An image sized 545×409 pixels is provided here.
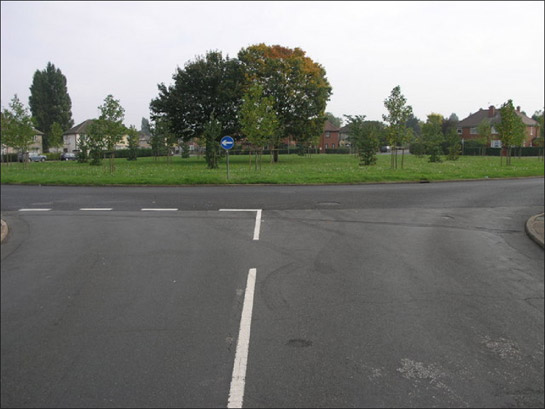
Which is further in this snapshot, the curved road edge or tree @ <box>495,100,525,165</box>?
tree @ <box>495,100,525,165</box>

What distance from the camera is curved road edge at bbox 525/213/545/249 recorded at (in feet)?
28.3

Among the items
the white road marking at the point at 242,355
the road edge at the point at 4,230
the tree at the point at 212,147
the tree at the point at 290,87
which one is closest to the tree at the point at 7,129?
the tree at the point at 212,147

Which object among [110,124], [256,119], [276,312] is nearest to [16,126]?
[110,124]

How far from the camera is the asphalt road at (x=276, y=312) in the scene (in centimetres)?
380

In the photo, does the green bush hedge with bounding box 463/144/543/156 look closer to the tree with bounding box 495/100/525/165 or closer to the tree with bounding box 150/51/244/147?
the tree with bounding box 495/100/525/165

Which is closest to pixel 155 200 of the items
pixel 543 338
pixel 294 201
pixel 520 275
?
pixel 294 201

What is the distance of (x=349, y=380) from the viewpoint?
12.6 feet

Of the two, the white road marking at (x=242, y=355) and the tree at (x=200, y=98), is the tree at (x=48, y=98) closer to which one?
the tree at (x=200, y=98)

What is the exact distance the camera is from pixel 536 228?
9617 millimetres

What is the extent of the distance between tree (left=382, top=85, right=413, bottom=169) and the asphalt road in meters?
15.9

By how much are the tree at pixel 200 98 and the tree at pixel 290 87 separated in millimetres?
1932

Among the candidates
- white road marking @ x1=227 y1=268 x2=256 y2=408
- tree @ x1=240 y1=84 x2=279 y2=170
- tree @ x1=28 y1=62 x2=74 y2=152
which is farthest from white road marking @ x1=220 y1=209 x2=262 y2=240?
tree @ x1=28 y1=62 x2=74 y2=152

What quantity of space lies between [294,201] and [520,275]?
25.8 ft

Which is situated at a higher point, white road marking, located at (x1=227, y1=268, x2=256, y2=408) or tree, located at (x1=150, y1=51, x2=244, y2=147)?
tree, located at (x1=150, y1=51, x2=244, y2=147)
